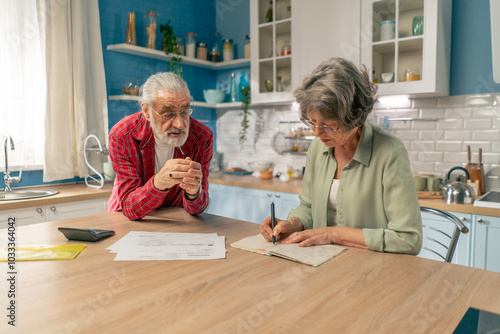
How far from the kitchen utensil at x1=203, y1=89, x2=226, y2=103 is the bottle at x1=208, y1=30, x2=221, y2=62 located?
38 cm

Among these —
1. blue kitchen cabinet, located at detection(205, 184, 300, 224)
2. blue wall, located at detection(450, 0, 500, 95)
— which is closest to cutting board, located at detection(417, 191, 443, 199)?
blue wall, located at detection(450, 0, 500, 95)

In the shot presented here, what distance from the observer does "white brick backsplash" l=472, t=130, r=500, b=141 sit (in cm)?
287

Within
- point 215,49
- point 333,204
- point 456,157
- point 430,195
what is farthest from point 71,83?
point 456,157

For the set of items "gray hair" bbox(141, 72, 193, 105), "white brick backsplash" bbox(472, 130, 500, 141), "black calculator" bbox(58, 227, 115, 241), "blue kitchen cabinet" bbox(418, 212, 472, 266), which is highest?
"gray hair" bbox(141, 72, 193, 105)

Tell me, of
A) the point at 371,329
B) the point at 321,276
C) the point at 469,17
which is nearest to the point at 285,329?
the point at 371,329

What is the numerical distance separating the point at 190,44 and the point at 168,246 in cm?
331

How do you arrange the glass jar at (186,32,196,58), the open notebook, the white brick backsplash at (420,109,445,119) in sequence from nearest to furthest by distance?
the open notebook
the white brick backsplash at (420,109,445,119)
the glass jar at (186,32,196,58)

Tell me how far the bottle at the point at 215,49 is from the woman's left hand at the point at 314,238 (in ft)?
11.4

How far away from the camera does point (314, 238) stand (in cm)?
136

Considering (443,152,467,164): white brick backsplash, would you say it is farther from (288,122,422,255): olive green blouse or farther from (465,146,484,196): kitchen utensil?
(288,122,422,255): olive green blouse

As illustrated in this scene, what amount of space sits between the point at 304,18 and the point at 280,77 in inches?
22.6

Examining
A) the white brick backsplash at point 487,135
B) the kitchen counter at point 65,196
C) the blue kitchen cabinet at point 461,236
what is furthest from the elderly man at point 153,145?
the white brick backsplash at point 487,135

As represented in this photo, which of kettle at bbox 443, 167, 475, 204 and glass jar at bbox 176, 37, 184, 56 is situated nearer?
kettle at bbox 443, 167, 475, 204

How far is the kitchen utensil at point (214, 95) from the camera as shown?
4402mm
